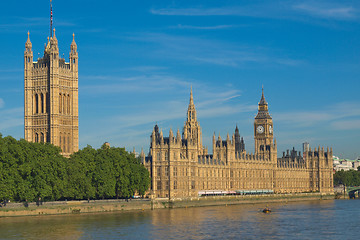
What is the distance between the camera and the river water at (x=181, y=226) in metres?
95.1

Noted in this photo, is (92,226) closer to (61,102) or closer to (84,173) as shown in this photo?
(84,173)

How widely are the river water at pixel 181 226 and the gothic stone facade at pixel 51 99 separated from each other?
4789 centimetres

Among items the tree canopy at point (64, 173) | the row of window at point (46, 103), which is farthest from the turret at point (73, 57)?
the tree canopy at point (64, 173)

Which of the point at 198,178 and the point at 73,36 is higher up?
the point at 73,36

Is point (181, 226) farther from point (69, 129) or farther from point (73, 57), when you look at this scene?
point (73, 57)

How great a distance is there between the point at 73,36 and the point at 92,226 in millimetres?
86518

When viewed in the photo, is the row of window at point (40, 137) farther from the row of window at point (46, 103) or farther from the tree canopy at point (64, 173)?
the tree canopy at point (64, 173)

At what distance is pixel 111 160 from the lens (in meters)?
139

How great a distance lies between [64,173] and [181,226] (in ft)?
89.9

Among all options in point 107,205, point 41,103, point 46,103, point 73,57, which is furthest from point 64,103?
point 107,205

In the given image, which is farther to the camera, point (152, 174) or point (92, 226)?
point (152, 174)

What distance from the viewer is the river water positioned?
95.1m

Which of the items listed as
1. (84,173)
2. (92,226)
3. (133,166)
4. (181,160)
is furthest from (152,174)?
(92,226)

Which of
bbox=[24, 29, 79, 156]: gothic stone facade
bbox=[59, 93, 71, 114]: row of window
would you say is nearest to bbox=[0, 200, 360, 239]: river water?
bbox=[24, 29, 79, 156]: gothic stone facade
